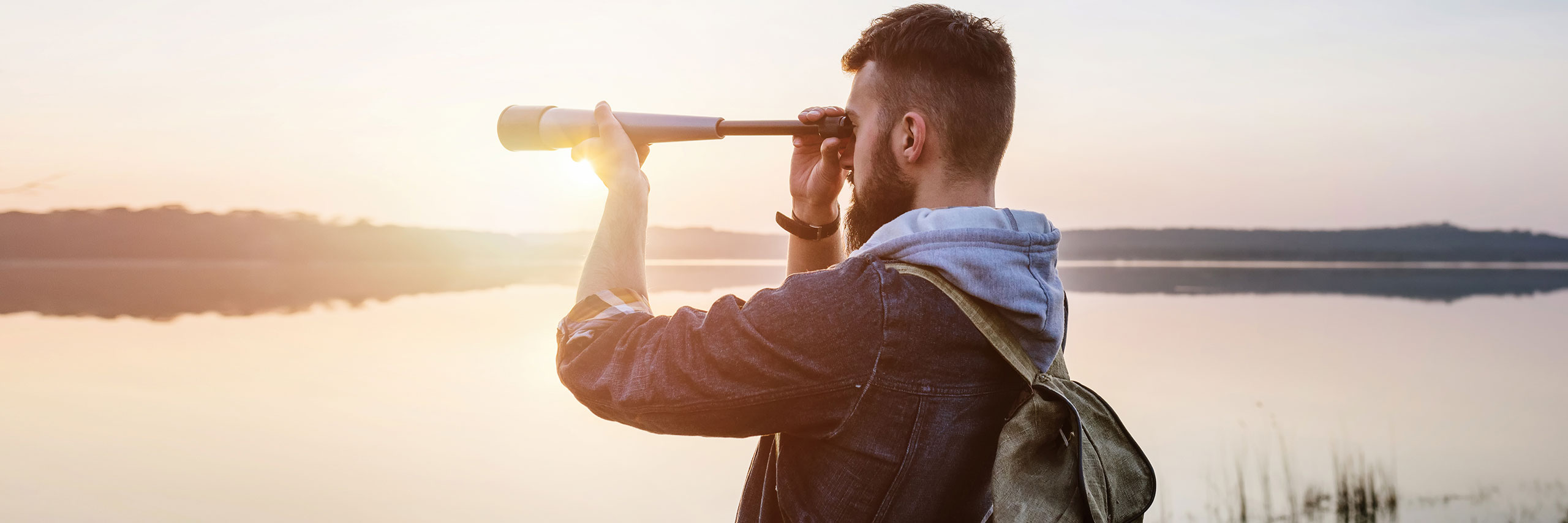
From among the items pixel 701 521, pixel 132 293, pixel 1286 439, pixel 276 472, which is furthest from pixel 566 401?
pixel 132 293

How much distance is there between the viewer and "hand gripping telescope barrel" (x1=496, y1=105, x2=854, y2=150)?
1791 mm

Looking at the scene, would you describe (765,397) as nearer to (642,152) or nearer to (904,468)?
(904,468)

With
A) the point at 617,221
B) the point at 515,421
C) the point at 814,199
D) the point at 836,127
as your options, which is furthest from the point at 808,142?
the point at 515,421

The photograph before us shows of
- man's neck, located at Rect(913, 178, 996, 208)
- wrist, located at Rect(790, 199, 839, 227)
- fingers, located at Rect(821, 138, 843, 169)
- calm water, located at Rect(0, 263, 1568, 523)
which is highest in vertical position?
fingers, located at Rect(821, 138, 843, 169)

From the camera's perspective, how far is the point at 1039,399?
4.36 ft

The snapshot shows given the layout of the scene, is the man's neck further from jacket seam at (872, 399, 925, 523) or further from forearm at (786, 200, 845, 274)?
forearm at (786, 200, 845, 274)

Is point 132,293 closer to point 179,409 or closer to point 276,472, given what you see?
point 179,409

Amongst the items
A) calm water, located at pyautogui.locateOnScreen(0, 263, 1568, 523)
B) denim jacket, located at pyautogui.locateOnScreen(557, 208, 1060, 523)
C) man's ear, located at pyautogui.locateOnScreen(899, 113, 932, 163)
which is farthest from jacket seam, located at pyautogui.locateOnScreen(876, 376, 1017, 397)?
calm water, located at pyautogui.locateOnScreen(0, 263, 1568, 523)

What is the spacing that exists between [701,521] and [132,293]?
21.7m

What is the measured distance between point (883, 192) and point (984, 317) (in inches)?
15.8

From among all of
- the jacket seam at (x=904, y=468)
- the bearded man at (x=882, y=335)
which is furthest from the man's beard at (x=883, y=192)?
the jacket seam at (x=904, y=468)

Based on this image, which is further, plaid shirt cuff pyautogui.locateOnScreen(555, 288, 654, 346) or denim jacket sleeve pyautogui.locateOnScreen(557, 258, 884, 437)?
plaid shirt cuff pyautogui.locateOnScreen(555, 288, 654, 346)

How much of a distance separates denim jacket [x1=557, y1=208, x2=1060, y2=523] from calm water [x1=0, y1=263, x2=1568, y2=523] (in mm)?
4192

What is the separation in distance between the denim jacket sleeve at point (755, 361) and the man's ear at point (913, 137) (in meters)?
0.34
